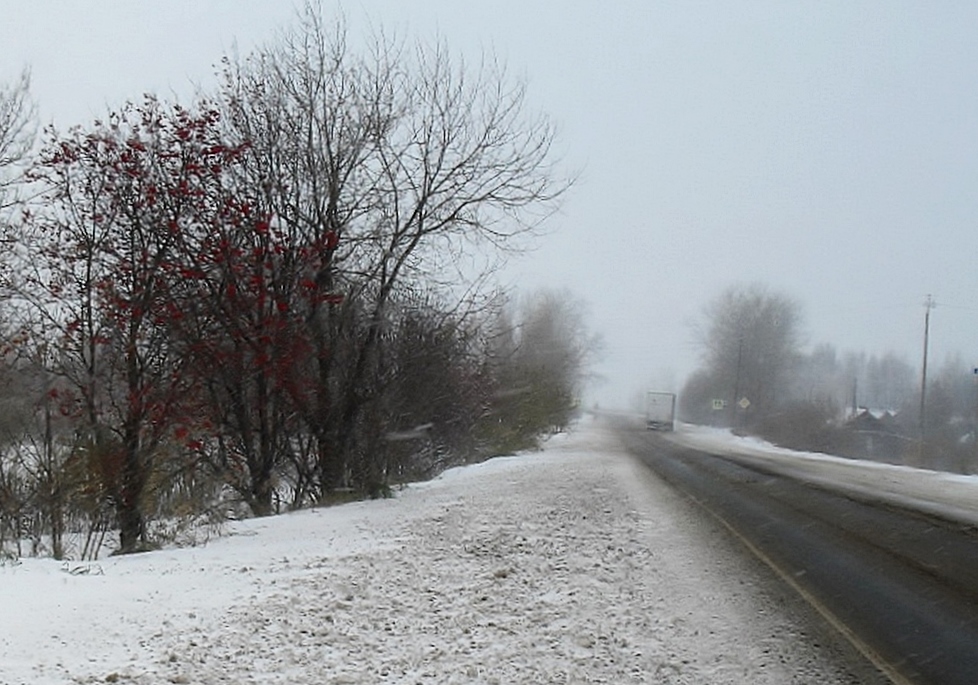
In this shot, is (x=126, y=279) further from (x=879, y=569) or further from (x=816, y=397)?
(x=816, y=397)

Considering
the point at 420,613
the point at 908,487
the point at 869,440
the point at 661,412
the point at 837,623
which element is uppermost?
the point at 837,623

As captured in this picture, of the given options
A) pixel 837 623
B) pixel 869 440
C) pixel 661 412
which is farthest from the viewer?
pixel 661 412

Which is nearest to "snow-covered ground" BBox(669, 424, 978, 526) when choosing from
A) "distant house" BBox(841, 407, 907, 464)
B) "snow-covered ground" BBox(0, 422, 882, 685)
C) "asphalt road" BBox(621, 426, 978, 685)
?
"asphalt road" BBox(621, 426, 978, 685)

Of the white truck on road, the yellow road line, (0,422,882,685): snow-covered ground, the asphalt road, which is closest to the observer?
(0,422,882,685): snow-covered ground

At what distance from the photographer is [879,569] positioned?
10.3 meters

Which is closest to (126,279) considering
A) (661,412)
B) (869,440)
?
(869,440)

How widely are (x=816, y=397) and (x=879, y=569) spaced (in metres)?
59.8

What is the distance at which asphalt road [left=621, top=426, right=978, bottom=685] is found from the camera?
702 centimetres

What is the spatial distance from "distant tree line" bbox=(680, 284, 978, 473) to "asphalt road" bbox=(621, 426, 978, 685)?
78.8 feet

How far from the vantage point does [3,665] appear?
5.74 m

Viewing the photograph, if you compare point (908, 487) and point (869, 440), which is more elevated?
point (908, 487)

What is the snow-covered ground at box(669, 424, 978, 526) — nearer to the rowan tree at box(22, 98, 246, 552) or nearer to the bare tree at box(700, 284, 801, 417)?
the rowan tree at box(22, 98, 246, 552)

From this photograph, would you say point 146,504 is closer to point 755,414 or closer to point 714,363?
point 755,414

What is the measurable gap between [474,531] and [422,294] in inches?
345
